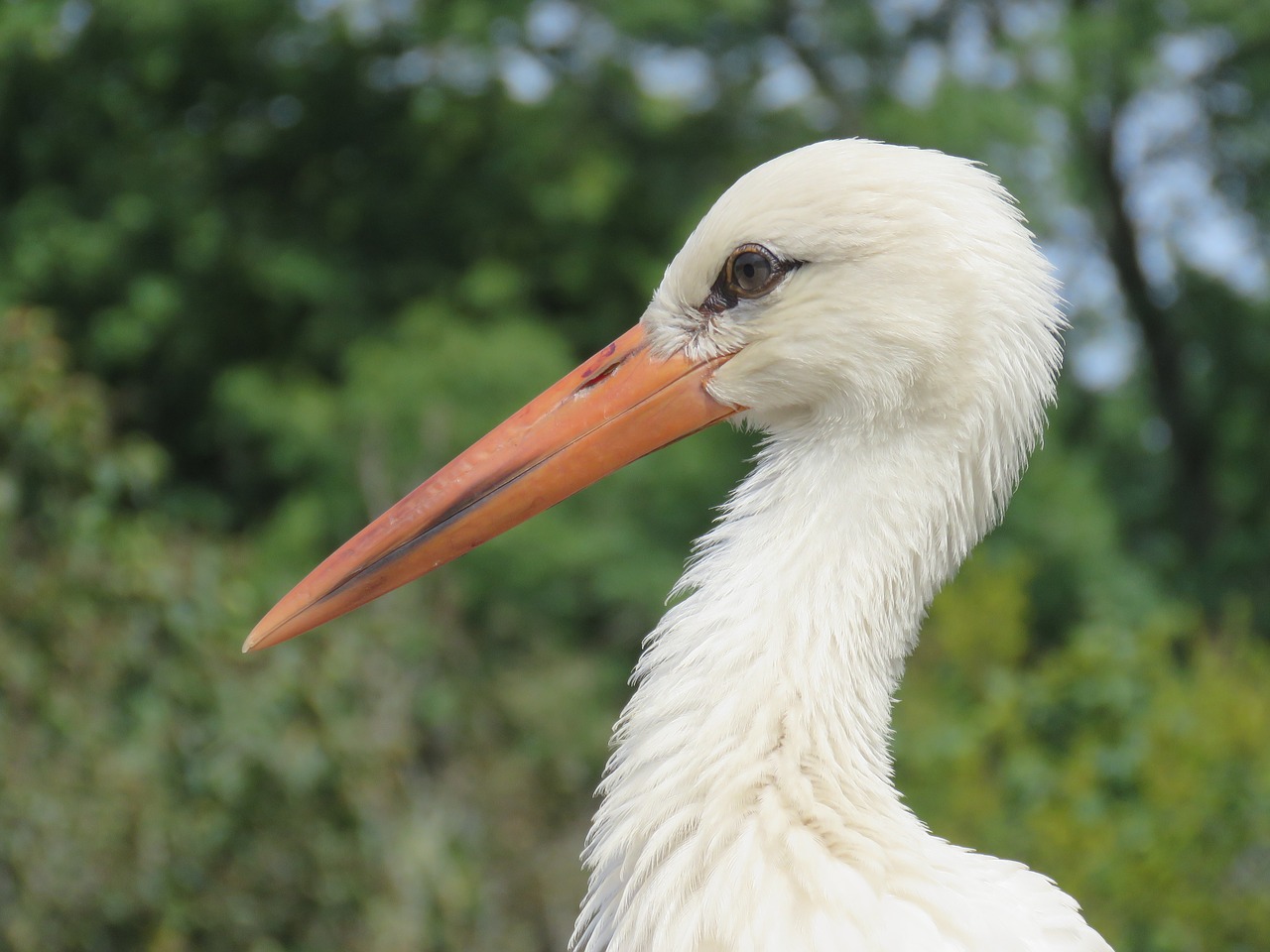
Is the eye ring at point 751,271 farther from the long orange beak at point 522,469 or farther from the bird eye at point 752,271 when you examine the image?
the long orange beak at point 522,469

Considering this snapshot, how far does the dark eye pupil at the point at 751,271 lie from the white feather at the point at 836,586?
3cm

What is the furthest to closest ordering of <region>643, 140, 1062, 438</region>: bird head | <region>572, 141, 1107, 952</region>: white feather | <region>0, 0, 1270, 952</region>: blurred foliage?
<region>0, 0, 1270, 952</region>: blurred foliage → <region>643, 140, 1062, 438</region>: bird head → <region>572, 141, 1107, 952</region>: white feather

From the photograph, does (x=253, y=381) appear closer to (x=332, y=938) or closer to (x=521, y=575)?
(x=521, y=575)

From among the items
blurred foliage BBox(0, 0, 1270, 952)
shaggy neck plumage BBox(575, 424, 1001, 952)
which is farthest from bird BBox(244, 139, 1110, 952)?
blurred foliage BBox(0, 0, 1270, 952)

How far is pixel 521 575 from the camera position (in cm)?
711

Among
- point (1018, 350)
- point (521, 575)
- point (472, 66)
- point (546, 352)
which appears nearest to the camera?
point (1018, 350)

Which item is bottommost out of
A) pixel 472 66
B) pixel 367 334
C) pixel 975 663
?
pixel 975 663

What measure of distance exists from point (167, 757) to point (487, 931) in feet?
4.08

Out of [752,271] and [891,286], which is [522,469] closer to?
[752,271]

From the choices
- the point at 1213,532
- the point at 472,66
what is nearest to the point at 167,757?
the point at 472,66

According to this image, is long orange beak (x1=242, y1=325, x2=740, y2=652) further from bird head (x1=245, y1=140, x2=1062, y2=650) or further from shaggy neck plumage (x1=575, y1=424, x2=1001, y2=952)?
shaggy neck plumage (x1=575, y1=424, x2=1001, y2=952)

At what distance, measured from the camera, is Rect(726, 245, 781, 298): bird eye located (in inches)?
76.4

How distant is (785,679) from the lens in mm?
1742

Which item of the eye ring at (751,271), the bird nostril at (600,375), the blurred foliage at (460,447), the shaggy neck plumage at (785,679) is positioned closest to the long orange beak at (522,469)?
the bird nostril at (600,375)
